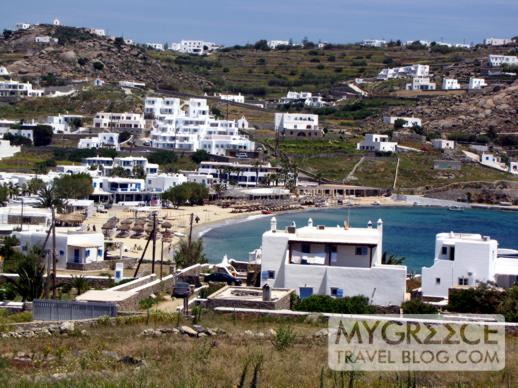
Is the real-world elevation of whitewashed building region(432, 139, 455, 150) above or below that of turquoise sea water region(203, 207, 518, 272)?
above

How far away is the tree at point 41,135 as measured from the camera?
3125 inches

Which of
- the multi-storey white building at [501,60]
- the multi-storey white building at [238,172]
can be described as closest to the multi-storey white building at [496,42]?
the multi-storey white building at [501,60]

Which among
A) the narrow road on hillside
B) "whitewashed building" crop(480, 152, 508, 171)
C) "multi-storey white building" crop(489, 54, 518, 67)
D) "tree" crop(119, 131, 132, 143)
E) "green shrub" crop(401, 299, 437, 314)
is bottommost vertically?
"green shrub" crop(401, 299, 437, 314)

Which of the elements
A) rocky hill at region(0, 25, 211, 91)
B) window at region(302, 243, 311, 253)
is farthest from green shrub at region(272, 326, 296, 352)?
rocky hill at region(0, 25, 211, 91)

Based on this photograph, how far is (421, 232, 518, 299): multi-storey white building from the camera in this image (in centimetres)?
2477

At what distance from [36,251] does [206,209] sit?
3412cm

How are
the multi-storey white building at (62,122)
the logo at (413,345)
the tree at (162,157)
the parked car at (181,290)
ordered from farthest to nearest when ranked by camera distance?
the multi-storey white building at (62,122)
the tree at (162,157)
the parked car at (181,290)
the logo at (413,345)

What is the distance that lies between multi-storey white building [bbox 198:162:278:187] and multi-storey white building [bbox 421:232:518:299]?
161 ft

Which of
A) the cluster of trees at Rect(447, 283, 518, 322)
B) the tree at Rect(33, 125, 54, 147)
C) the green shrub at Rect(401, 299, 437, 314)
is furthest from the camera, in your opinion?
the tree at Rect(33, 125, 54, 147)

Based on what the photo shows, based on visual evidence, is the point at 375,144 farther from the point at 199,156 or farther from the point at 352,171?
the point at 199,156

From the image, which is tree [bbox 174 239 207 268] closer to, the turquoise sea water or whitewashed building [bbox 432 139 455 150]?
the turquoise sea water

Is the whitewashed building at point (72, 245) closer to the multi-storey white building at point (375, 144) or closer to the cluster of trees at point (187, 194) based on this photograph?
Result: the cluster of trees at point (187, 194)

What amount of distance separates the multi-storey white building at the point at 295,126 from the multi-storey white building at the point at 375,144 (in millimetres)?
5858

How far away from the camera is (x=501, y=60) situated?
122 meters
